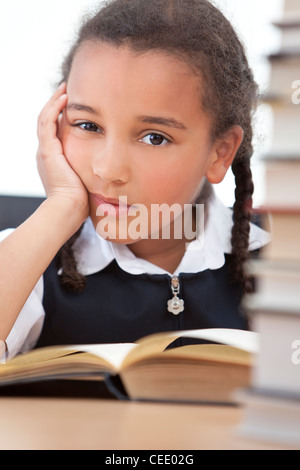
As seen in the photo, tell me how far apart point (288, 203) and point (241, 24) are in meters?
0.95

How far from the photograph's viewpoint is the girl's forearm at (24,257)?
810 mm

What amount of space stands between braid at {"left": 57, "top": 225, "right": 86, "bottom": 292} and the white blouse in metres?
0.02

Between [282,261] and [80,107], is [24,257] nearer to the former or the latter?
[80,107]

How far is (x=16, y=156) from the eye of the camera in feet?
5.23

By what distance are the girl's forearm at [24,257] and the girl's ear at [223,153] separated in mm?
341

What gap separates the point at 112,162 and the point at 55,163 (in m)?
0.12

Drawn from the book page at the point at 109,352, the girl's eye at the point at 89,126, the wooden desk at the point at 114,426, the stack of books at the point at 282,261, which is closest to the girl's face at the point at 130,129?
the girl's eye at the point at 89,126

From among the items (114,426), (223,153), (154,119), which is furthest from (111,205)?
(114,426)

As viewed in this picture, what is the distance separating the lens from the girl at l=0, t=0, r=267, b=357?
2.99 feet

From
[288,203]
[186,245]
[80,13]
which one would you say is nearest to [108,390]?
[288,203]

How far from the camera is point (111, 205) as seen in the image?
3.15 feet
